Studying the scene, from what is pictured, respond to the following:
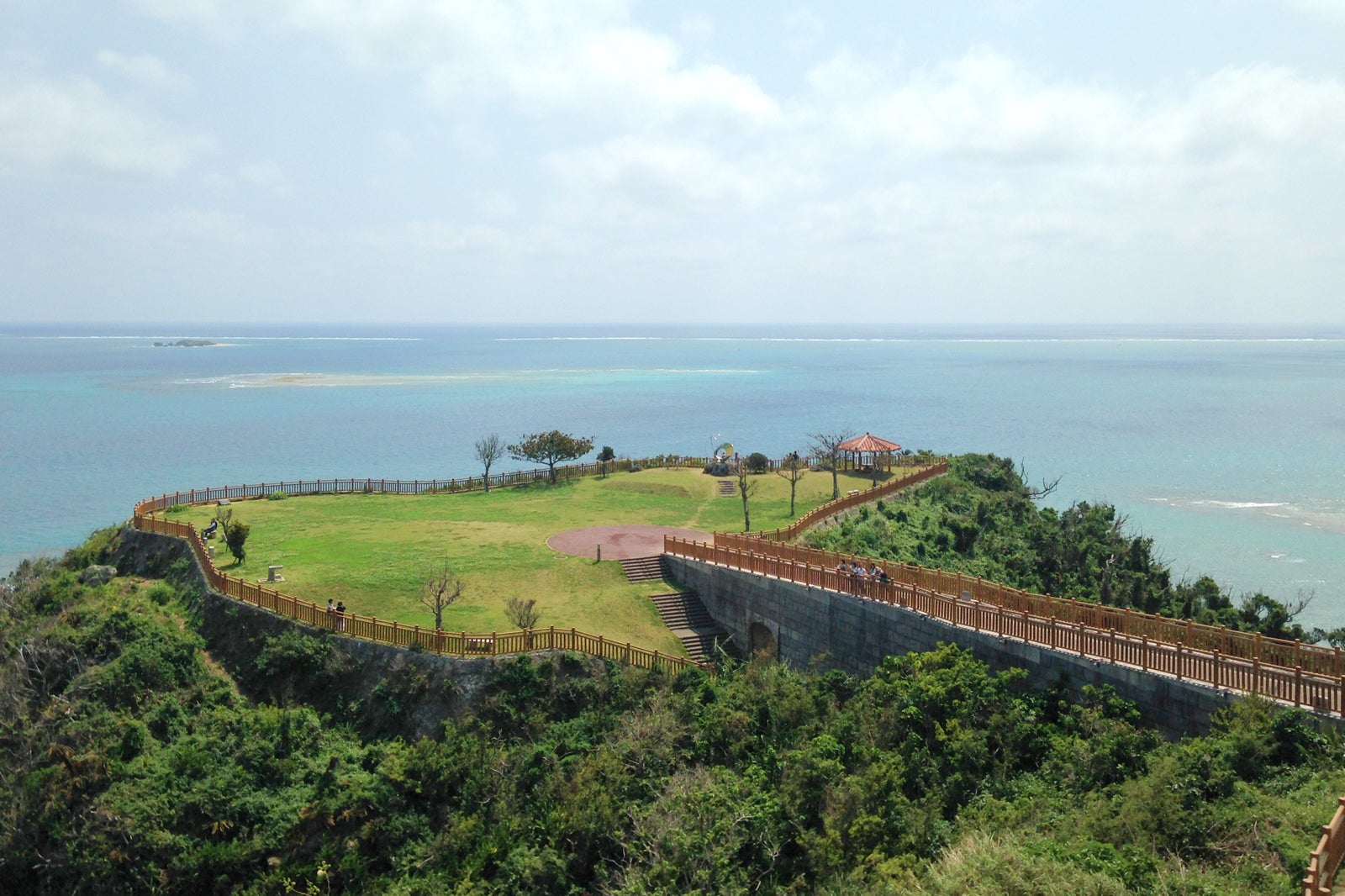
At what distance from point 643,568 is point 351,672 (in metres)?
8.93

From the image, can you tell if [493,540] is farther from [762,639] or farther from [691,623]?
[762,639]

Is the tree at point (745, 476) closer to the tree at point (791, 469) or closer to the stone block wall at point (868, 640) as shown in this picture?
the tree at point (791, 469)

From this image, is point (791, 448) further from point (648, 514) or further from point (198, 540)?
point (198, 540)

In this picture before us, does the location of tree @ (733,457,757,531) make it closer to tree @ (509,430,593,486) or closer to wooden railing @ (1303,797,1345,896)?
tree @ (509,430,593,486)

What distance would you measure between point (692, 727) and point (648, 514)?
52.1ft

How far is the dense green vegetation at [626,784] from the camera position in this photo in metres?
13.8

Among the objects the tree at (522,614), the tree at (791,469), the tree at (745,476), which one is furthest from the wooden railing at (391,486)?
the tree at (522,614)

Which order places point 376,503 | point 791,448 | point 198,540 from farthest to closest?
point 791,448, point 376,503, point 198,540

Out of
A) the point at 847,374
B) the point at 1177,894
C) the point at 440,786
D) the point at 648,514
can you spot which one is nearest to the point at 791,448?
the point at 648,514

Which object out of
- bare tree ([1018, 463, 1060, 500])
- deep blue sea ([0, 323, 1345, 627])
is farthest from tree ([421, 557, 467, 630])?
bare tree ([1018, 463, 1060, 500])

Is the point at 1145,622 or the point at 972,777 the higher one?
the point at 1145,622

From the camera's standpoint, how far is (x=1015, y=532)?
131 ft

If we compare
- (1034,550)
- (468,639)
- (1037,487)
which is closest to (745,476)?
(1034,550)

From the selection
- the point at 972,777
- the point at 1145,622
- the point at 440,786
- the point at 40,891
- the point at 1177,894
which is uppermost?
the point at 1145,622
